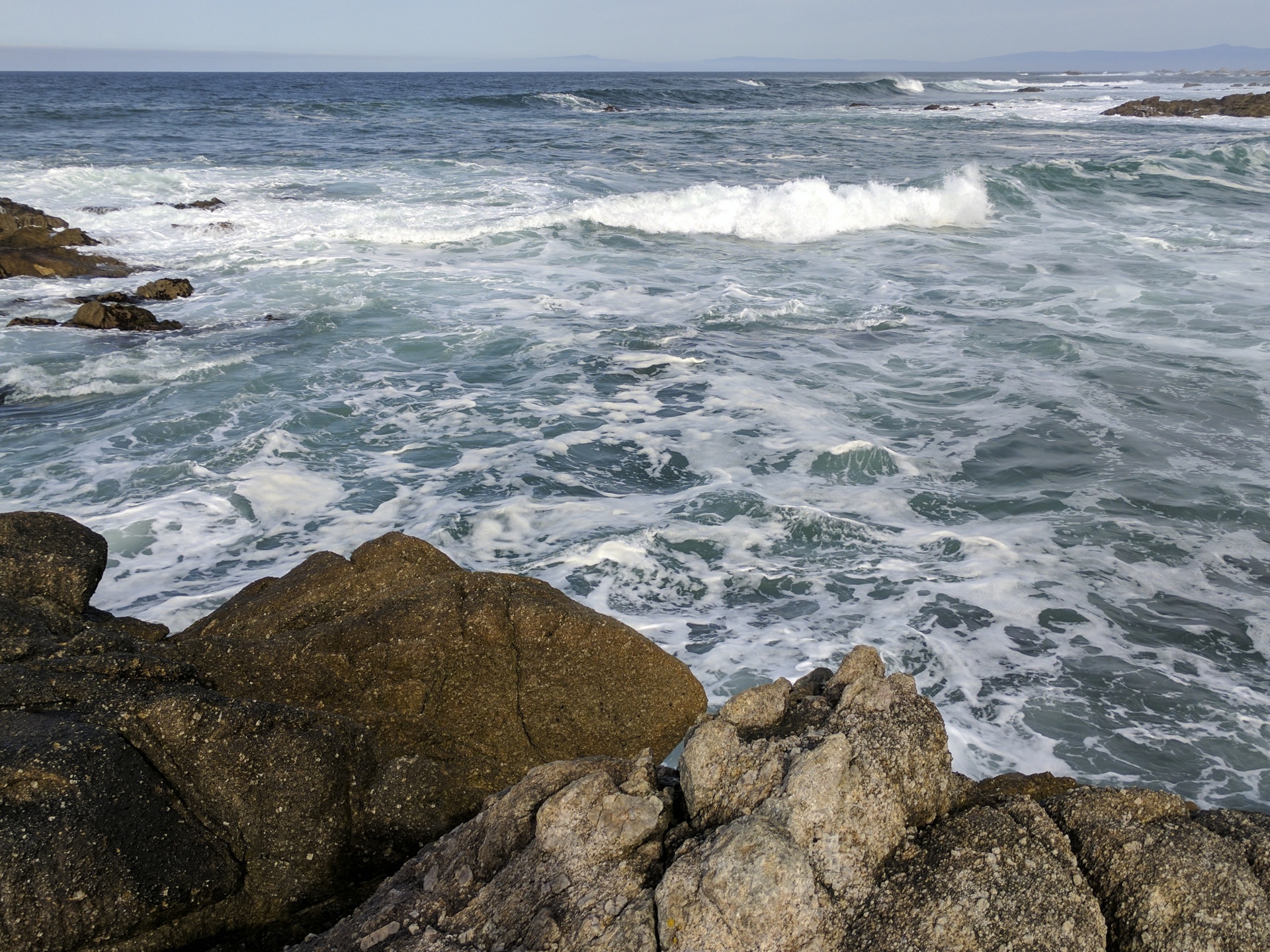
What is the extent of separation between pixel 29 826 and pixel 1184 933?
2774 mm

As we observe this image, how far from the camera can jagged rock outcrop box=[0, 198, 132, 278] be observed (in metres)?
13.5

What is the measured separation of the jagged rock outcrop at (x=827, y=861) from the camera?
2.08 m

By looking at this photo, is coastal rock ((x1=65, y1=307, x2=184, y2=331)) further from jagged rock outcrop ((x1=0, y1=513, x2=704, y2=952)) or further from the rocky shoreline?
jagged rock outcrop ((x1=0, y1=513, x2=704, y2=952))

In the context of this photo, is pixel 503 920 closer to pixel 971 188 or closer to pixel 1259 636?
pixel 1259 636

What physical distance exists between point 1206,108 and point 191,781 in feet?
174

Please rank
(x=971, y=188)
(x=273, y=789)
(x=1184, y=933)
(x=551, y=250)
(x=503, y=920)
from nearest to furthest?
(x=1184, y=933) → (x=503, y=920) → (x=273, y=789) → (x=551, y=250) → (x=971, y=188)

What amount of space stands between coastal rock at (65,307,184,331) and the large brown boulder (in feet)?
28.3

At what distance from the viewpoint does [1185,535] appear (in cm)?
654

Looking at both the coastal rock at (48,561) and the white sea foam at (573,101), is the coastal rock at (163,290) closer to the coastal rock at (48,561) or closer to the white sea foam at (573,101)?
the coastal rock at (48,561)

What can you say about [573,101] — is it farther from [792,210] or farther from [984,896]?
[984,896]

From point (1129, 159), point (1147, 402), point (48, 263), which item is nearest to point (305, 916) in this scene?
point (1147, 402)

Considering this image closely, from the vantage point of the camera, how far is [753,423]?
8.68 metres

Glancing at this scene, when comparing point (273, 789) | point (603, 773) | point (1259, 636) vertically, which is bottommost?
point (1259, 636)

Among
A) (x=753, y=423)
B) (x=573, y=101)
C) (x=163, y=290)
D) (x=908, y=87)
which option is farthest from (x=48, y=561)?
(x=908, y=87)
